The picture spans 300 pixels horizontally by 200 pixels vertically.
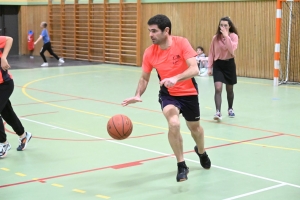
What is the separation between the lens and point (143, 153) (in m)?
7.45

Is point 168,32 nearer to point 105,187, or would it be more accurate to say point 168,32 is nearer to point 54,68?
point 105,187

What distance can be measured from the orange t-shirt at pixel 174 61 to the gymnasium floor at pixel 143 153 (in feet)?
3.32

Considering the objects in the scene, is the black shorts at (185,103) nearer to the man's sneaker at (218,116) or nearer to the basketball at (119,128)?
the basketball at (119,128)

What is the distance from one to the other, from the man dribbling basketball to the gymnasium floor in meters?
0.55

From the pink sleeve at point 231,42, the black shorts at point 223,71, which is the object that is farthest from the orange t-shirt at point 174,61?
the black shorts at point 223,71

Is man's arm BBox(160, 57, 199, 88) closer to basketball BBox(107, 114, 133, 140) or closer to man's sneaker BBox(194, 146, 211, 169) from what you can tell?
basketball BBox(107, 114, 133, 140)

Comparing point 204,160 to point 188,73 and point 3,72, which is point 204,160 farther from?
point 3,72

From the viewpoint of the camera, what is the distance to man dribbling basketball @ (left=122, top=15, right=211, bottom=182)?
591cm

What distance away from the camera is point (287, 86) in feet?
48.6

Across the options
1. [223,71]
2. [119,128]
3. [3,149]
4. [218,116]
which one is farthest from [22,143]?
[223,71]

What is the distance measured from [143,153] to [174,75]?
1.72 meters

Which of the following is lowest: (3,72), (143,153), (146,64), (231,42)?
(143,153)

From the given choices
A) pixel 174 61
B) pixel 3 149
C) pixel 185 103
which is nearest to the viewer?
pixel 174 61

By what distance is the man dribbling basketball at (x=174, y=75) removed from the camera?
233 inches
